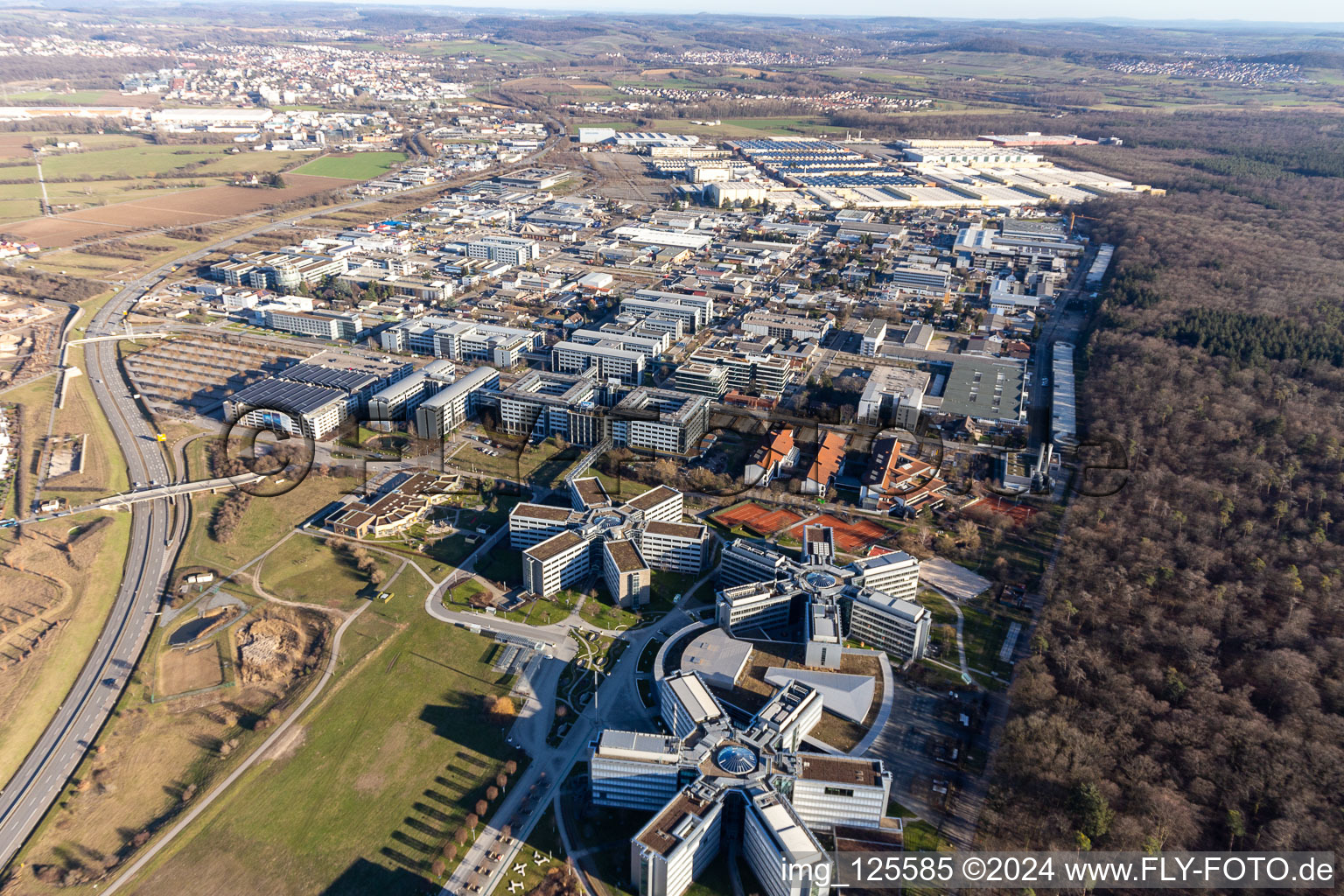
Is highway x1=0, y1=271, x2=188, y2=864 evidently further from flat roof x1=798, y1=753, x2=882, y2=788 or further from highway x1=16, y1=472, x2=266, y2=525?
flat roof x1=798, y1=753, x2=882, y2=788

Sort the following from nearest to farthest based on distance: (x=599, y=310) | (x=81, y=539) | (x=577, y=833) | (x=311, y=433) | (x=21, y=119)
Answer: (x=577, y=833) → (x=81, y=539) → (x=311, y=433) → (x=599, y=310) → (x=21, y=119)

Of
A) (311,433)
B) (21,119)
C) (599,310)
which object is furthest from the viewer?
(21,119)

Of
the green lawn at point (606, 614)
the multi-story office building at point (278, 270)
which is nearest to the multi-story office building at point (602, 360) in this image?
the green lawn at point (606, 614)

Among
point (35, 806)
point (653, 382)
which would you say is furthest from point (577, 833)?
point (653, 382)

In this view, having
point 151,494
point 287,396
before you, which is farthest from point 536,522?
point 287,396

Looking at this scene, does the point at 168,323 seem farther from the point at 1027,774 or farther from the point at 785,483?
the point at 1027,774

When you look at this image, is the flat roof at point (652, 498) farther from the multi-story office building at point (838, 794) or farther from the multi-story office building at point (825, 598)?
the multi-story office building at point (838, 794)
